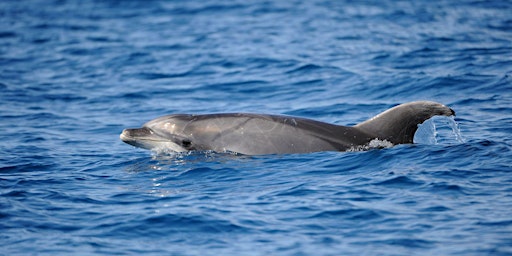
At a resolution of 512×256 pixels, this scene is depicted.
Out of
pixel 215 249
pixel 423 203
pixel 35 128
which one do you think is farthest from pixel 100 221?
pixel 35 128

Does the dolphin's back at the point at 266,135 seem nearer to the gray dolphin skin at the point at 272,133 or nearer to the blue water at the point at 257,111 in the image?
the gray dolphin skin at the point at 272,133

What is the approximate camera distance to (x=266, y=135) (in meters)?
14.0

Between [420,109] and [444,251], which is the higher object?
[420,109]

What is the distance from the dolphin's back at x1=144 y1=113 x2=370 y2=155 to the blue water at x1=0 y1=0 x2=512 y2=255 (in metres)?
0.24

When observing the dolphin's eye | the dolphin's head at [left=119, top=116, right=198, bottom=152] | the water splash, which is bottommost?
Result: the water splash

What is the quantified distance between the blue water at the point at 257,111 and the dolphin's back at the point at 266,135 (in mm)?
235

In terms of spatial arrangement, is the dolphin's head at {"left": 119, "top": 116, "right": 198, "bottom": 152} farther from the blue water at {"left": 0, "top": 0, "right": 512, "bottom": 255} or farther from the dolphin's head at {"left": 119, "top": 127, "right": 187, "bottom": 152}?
the blue water at {"left": 0, "top": 0, "right": 512, "bottom": 255}

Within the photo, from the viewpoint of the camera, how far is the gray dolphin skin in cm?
1379

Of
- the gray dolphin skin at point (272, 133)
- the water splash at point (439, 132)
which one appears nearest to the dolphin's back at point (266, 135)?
the gray dolphin skin at point (272, 133)

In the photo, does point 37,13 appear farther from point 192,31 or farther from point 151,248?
point 151,248

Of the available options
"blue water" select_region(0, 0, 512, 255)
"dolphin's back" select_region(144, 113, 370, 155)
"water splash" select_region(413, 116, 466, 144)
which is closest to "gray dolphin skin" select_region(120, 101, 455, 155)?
"dolphin's back" select_region(144, 113, 370, 155)

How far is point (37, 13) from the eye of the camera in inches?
1465

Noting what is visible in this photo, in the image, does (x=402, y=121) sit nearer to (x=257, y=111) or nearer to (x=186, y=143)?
(x=186, y=143)

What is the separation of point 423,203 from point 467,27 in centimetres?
1701
